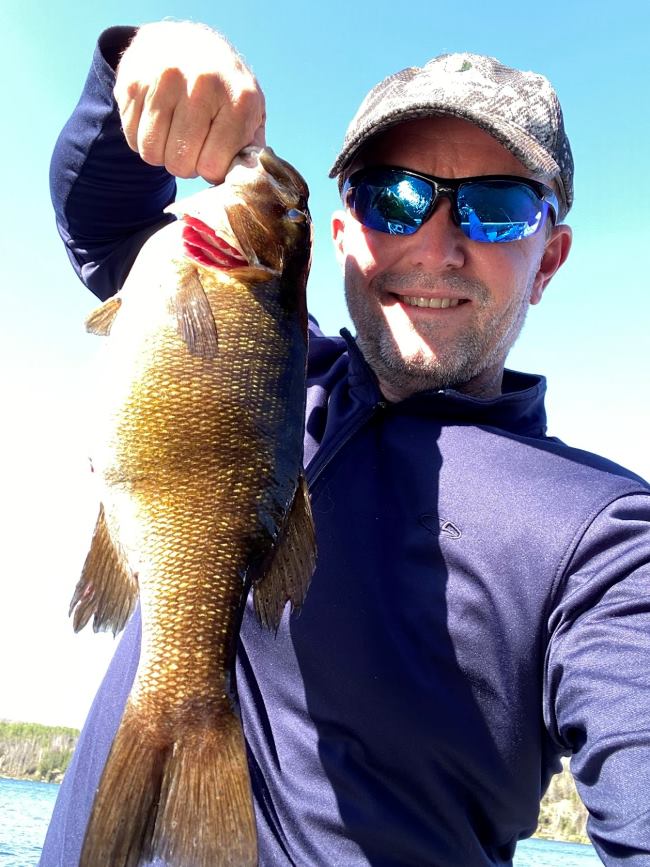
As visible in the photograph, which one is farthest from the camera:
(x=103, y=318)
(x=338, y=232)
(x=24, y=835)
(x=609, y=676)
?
(x=24, y=835)

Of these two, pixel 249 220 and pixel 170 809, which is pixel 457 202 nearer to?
pixel 249 220

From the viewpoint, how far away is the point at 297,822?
2049mm

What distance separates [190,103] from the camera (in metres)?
1.87

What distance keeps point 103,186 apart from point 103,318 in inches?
34.7

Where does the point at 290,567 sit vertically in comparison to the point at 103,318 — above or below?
below

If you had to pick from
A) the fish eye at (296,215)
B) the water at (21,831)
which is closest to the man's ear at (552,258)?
the fish eye at (296,215)

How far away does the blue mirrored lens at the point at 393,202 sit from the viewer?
2812 millimetres

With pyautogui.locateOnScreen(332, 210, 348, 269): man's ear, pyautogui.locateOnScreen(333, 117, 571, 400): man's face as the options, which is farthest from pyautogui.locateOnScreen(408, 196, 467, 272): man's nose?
pyautogui.locateOnScreen(332, 210, 348, 269): man's ear

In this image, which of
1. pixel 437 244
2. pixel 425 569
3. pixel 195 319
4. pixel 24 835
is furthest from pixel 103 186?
pixel 24 835

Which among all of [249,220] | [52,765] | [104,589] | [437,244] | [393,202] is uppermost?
[393,202]

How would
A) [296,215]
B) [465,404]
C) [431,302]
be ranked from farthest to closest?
[431,302] → [465,404] → [296,215]

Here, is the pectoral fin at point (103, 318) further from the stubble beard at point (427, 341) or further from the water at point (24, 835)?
the water at point (24, 835)

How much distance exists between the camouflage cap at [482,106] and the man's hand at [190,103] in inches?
40.7

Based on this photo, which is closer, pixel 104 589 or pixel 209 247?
pixel 104 589
